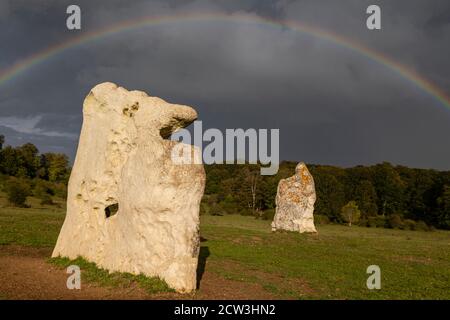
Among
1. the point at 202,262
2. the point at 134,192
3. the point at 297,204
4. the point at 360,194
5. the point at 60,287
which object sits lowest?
the point at 202,262

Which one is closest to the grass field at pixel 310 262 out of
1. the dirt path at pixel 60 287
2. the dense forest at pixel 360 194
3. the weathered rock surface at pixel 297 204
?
the dirt path at pixel 60 287

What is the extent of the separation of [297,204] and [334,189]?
38476mm

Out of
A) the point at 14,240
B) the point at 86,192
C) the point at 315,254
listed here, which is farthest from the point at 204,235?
the point at 86,192

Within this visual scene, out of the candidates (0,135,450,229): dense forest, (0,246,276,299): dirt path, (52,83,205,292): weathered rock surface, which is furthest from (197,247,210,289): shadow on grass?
(0,135,450,229): dense forest

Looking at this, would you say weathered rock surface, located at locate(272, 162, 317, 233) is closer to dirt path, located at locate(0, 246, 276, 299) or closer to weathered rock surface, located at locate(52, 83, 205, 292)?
dirt path, located at locate(0, 246, 276, 299)

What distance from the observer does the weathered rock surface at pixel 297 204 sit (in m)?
37.5

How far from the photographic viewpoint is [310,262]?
74.2 feet

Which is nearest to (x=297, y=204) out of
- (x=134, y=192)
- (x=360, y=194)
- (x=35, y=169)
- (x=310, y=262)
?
(x=310, y=262)

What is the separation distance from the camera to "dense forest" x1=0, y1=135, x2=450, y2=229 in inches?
2724

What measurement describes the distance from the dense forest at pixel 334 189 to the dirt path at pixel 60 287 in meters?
46.3

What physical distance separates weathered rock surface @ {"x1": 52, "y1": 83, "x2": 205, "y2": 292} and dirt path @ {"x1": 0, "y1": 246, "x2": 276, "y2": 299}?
94 centimetres

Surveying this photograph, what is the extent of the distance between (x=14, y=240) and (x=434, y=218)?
228 ft

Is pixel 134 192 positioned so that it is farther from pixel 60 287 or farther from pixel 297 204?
pixel 297 204

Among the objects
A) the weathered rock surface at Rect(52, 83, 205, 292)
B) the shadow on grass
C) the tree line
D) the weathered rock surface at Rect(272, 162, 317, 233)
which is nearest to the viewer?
the weathered rock surface at Rect(52, 83, 205, 292)
